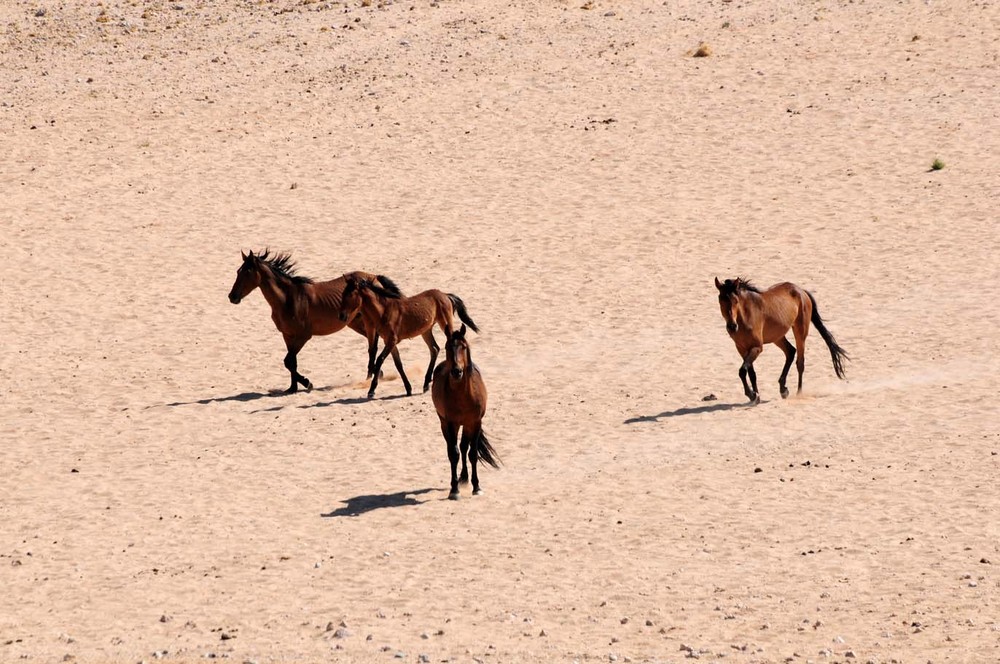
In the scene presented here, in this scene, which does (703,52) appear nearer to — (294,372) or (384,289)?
(384,289)

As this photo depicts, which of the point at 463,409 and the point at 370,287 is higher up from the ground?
the point at 370,287

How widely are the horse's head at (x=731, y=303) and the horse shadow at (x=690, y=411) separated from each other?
891mm

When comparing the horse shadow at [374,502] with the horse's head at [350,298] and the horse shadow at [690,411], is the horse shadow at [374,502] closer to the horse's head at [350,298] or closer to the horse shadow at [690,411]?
the horse shadow at [690,411]

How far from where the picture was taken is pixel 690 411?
57.4 feet

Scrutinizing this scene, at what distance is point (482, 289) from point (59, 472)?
8.95 meters

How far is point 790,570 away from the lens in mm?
12062

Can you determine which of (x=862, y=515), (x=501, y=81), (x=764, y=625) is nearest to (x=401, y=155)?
(x=501, y=81)

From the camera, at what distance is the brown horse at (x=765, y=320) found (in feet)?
57.3

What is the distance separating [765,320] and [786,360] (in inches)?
39.5

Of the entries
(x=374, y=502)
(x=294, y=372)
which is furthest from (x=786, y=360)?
(x=374, y=502)

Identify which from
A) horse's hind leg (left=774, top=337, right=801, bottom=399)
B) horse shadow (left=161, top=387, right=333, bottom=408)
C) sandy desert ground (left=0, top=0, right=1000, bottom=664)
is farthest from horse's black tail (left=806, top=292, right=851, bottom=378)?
horse shadow (left=161, top=387, right=333, bottom=408)

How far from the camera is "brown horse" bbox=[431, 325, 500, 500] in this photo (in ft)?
46.1

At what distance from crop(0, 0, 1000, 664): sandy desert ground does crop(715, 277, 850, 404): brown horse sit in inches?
17.5

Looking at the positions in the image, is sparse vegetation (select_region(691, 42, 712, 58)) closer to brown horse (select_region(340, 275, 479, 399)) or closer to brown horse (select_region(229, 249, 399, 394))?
brown horse (select_region(229, 249, 399, 394))
